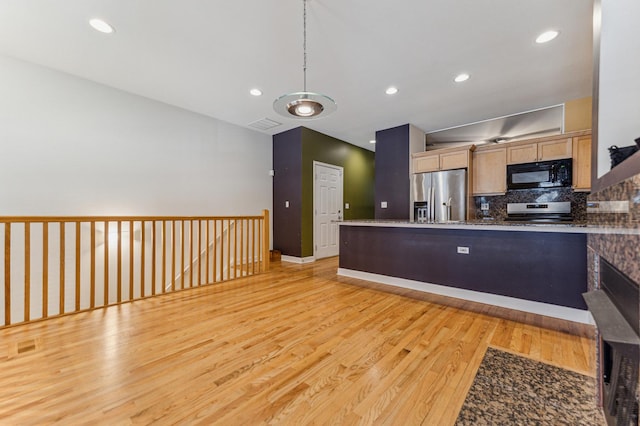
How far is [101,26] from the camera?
2500 millimetres

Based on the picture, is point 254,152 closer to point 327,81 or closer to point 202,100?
point 202,100

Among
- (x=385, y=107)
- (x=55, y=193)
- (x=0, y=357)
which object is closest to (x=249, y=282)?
(x=0, y=357)

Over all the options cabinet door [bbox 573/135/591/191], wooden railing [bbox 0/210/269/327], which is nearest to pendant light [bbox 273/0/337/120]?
wooden railing [bbox 0/210/269/327]

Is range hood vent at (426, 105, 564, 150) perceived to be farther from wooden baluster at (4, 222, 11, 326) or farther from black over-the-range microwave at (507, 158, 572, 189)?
wooden baluster at (4, 222, 11, 326)

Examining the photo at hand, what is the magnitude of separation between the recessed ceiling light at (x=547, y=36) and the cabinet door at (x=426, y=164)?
2270 mm

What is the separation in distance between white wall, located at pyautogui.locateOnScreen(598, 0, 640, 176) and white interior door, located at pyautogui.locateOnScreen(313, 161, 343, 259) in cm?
447

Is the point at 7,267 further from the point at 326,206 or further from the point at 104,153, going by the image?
the point at 326,206

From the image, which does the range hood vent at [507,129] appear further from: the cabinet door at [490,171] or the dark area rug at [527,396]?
the dark area rug at [527,396]

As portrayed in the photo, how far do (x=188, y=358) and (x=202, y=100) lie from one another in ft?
12.4

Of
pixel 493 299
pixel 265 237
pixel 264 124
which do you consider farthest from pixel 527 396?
pixel 264 124

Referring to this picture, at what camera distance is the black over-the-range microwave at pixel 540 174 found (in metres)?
3.74

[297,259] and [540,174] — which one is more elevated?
[540,174]

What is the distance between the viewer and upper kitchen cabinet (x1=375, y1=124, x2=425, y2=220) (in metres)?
5.12

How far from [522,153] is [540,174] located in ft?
1.40
